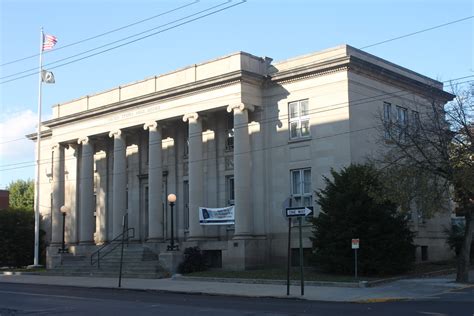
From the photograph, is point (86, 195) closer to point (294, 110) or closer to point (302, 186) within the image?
point (302, 186)

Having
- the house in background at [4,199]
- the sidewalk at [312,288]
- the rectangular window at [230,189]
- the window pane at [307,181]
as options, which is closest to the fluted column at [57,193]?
the sidewalk at [312,288]

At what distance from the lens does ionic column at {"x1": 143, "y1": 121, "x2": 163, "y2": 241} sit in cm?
3659

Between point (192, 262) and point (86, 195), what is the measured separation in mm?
13194

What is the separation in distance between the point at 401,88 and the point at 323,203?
11473 mm

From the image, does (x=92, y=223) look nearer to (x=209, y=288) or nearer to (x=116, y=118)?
(x=116, y=118)

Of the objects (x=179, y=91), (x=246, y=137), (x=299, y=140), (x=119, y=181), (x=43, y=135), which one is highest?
(x=179, y=91)

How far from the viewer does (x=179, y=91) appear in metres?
35.6

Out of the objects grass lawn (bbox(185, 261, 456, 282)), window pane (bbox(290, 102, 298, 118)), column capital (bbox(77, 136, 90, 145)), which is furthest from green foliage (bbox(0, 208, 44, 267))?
window pane (bbox(290, 102, 298, 118))

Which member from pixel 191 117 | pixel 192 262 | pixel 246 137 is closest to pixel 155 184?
pixel 191 117

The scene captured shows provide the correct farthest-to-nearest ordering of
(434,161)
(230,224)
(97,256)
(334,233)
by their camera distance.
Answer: (97,256) < (230,224) < (334,233) < (434,161)

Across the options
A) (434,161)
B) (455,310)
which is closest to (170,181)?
(434,161)

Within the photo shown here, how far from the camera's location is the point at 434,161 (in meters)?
24.2

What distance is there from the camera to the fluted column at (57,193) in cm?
4419

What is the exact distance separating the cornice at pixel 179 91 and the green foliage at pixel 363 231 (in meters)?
9.17
